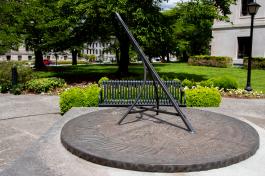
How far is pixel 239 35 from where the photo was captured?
3778 centimetres

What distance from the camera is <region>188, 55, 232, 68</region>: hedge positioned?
34.3 meters

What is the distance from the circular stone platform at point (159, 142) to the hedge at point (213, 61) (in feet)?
89.9

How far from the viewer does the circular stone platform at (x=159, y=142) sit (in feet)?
16.8

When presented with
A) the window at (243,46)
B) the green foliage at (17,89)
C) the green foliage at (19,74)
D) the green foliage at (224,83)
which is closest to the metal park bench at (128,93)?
the green foliage at (224,83)

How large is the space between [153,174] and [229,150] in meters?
1.50

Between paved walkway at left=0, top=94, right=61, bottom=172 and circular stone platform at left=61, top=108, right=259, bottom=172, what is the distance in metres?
1.62

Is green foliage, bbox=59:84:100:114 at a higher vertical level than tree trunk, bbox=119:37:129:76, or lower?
lower

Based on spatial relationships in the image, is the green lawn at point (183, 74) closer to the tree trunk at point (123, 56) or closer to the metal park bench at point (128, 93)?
the tree trunk at point (123, 56)

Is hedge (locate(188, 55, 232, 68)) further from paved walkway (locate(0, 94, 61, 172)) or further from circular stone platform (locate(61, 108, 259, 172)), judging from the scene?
circular stone platform (locate(61, 108, 259, 172))

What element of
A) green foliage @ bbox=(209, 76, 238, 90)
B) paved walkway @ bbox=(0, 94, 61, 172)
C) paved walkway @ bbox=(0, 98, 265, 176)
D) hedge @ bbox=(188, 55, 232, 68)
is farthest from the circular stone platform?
hedge @ bbox=(188, 55, 232, 68)

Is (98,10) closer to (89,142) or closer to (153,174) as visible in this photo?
(89,142)

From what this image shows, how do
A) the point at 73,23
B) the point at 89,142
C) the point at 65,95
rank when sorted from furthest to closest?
the point at 73,23
the point at 65,95
the point at 89,142

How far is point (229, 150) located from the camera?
5.64 meters

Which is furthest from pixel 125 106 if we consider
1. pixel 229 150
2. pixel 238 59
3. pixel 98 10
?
pixel 238 59
